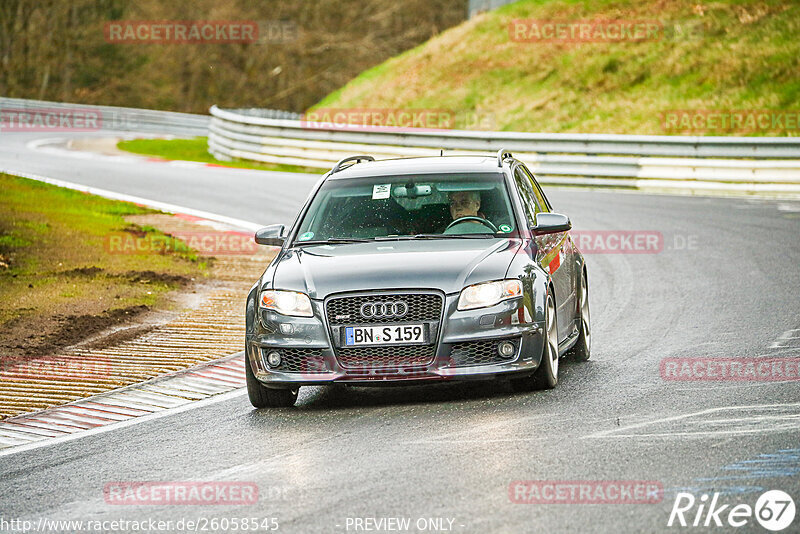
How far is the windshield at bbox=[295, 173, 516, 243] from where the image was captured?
9.48 meters

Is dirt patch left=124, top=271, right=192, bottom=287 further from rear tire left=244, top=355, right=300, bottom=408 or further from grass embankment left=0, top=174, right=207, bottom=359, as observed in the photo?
rear tire left=244, top=355, right=300, bottom=408

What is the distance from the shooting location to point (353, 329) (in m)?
8.34

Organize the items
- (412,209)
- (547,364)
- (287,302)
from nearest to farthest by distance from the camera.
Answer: (287,302), (547,364), (412,209)

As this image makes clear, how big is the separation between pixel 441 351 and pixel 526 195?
2.44 m

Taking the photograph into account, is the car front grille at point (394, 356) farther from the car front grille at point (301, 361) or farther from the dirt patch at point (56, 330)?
the dirt patch at point (56, 330)

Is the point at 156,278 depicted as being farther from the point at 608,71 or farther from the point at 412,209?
the point at 608,71

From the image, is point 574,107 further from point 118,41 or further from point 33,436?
point 118,41

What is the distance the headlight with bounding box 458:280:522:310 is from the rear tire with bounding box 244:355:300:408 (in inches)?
54.1

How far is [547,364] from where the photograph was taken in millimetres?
8680

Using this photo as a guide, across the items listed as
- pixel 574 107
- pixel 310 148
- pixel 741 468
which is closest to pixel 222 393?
pixel 741 468

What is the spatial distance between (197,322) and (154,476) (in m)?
5.62

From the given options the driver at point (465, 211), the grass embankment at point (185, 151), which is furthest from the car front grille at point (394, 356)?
the grass embankment at point (185, 151)

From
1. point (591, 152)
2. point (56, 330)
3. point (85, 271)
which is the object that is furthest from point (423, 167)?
point (591, 152)

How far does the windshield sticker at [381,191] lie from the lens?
31.8 feet
